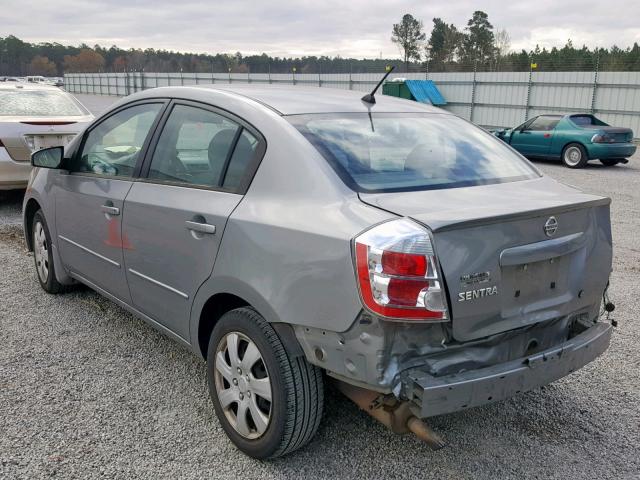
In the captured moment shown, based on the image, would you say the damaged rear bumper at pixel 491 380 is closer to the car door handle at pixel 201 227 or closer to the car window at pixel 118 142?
the car door handle at pixel 201 227

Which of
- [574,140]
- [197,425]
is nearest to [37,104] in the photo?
[197,425]

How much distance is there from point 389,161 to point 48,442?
6.80 feet

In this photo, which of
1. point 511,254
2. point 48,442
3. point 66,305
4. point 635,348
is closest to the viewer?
point 511,254

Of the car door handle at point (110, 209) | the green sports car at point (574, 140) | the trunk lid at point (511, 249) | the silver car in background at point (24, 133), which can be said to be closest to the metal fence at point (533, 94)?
the green sports car at point (574, 140)

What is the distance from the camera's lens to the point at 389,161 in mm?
2814

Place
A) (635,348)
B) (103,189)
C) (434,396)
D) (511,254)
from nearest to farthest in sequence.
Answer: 1. (434,396)
2. (511,254)
3. (103,189)
4. (635,348)

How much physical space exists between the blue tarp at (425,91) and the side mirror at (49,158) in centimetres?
2130

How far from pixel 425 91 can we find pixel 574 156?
11.3 metres

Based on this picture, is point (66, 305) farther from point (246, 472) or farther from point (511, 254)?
point (511, 254)

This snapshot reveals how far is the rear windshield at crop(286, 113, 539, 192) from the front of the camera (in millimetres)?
2660

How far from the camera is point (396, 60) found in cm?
3275

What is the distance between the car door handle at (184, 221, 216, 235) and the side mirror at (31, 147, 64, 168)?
175cm

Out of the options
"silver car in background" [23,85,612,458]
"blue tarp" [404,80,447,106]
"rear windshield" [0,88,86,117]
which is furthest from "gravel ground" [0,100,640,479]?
"blue tarp" [404,80,447,106]

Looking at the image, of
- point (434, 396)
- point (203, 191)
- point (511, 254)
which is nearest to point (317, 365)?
point (434, 396)
